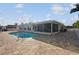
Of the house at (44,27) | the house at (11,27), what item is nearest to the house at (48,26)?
the house at (44,27)

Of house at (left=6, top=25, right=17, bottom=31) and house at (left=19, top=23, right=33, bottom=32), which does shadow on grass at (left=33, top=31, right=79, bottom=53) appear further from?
house at (left=6, top=25, right=17, bottom=31)

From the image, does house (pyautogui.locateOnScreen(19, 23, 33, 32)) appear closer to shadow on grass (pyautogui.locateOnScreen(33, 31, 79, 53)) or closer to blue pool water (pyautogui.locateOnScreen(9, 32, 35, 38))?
blue pool water (pyautogui.locateOnScreen(9, 32, 35, 38))

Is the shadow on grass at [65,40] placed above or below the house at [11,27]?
below

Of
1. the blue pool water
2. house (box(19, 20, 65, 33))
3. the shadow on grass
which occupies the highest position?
house (box(19, 20, 65, 33))

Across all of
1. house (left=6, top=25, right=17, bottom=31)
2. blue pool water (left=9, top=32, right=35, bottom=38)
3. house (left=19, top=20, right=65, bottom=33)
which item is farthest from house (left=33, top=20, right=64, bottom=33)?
house (left=6, top=25, right=17, bottom=31)

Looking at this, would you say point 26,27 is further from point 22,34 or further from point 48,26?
point 48,26

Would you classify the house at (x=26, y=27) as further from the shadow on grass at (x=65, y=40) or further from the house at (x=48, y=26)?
the shadow on grass at (x=65, y=40)

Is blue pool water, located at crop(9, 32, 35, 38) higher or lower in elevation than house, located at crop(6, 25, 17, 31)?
lower

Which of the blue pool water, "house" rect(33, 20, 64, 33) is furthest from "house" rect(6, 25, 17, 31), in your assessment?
"house" rect(33, 20, 64, 33)

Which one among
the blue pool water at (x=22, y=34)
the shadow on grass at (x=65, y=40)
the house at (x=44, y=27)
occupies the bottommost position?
the shadow on grass at (x=65, y=40)

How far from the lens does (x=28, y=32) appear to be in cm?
445

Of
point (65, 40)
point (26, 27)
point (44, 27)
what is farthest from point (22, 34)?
point (65, 40)

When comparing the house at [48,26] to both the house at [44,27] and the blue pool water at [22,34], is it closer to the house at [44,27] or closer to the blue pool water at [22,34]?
the house at [44,27]
